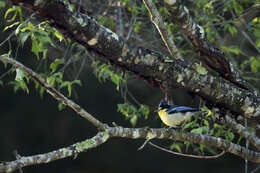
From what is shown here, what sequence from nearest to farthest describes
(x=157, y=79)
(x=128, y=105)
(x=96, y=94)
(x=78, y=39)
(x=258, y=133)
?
(x=78, y=39) → (x=157, y=79) → (x=128, y=105) → (x=258, y=133) → (x=96, y=94)

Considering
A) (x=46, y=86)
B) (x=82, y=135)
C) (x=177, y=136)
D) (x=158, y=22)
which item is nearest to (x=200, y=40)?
(x=158, y=22)

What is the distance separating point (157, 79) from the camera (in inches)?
99.1

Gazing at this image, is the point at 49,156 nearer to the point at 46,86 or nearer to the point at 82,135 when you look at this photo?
the point at 46,86

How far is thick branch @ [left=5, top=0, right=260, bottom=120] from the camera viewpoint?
207cm

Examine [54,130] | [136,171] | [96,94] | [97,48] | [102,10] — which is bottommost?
[136,171]

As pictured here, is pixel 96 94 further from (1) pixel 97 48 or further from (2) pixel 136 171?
(1) pixel 97 48

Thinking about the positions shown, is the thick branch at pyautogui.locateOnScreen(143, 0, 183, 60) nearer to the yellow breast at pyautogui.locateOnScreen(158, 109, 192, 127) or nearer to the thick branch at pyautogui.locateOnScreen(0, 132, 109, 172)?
the thick branch at pyautogui.locateOnScreen(0, 132, 109, 172)

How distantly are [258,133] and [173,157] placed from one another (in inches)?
99.3

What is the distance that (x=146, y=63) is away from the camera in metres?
2.41

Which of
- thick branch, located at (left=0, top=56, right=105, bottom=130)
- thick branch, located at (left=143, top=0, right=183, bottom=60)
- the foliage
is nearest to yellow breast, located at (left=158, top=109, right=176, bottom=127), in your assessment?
the foliage

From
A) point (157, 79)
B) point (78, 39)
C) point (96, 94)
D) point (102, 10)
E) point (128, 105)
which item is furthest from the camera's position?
point (96, 94)

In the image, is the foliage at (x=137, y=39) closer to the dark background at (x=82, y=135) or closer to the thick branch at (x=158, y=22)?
the thick branch at (x=158, y=22)

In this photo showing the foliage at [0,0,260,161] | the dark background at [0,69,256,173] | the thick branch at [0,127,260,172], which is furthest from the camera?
the dark background at [0,69,256,173]

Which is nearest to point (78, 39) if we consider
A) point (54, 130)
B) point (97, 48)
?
point (97, 48)
